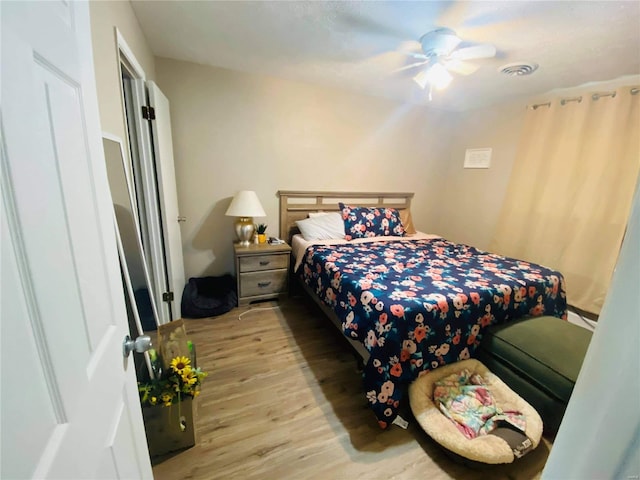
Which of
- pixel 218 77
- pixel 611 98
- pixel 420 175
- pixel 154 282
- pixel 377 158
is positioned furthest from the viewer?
pixel 420 175

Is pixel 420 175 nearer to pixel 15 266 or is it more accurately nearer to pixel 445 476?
pixel 445 476

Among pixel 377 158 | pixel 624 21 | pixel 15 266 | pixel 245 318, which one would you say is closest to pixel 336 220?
pixel 377 158

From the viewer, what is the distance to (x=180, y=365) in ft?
4.29

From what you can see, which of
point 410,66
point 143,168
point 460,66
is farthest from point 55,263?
point 410,66

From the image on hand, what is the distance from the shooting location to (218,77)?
2.59m

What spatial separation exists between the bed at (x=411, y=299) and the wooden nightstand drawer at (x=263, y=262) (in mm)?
160

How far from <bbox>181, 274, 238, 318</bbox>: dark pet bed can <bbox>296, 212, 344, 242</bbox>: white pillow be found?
3.30 ft

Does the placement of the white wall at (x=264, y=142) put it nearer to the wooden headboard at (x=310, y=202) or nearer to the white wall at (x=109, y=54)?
the wooden headboard at (x=310, y=202)

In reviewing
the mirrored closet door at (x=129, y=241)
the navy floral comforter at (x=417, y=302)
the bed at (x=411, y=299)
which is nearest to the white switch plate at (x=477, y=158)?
the bed at (x=411, y=299)

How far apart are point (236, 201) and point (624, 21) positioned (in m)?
3.03

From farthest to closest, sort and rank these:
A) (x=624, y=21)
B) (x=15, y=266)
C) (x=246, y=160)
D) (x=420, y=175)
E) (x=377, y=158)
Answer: (x=420, y=175) < (x=377, y=158) < (x=246, y=160) < (x=624, y=21) < (x=15, y=266)

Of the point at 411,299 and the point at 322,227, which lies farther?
the point at 322,227

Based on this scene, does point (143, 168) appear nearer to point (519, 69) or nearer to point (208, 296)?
point (208, 296)

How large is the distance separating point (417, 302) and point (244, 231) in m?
1.91
